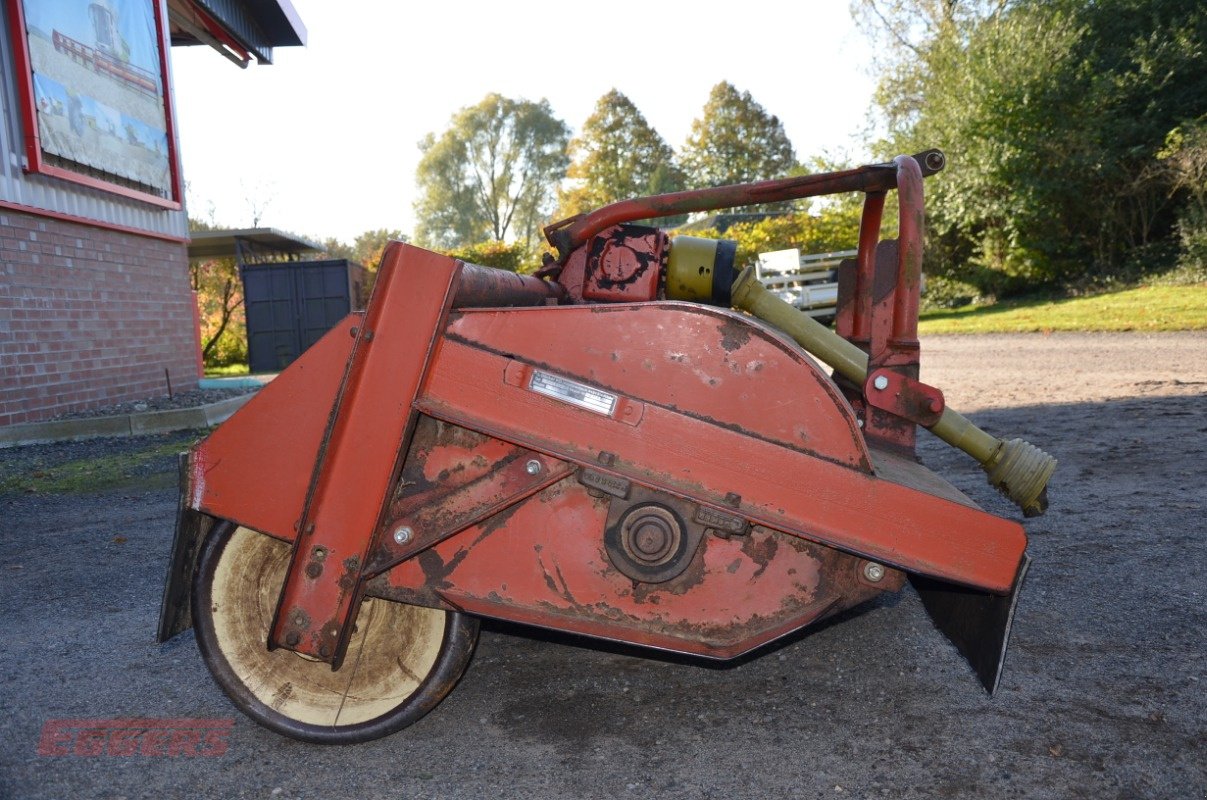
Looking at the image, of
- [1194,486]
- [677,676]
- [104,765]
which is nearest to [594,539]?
[677,676]

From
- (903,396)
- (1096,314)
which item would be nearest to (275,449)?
(903,396)

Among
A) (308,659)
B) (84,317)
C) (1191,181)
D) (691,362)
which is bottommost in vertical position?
(308,659)

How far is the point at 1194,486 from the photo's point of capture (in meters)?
5.23

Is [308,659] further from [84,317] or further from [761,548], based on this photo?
[84,317]

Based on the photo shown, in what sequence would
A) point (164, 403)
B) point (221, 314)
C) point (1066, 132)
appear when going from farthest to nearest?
1. point (221, 314)
2. point (1066, 132)
3. point (164, 403)

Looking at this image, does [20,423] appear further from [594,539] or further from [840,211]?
[840,211]

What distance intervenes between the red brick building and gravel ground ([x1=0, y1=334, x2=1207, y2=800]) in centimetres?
565

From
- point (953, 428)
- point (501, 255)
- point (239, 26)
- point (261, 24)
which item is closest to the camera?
point (953, 428)

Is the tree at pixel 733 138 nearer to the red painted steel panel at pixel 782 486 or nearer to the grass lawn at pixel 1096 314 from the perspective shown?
the grass lawn at pixel 1096 314

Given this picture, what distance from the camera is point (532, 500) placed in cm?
251

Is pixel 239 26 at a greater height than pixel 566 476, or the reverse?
pixel 239 26

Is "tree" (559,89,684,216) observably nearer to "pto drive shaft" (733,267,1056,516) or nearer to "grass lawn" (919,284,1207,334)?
"grass lawn" (919,284,1207,334)

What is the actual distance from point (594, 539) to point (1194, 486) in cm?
445

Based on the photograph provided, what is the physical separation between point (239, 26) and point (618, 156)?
136 ft
